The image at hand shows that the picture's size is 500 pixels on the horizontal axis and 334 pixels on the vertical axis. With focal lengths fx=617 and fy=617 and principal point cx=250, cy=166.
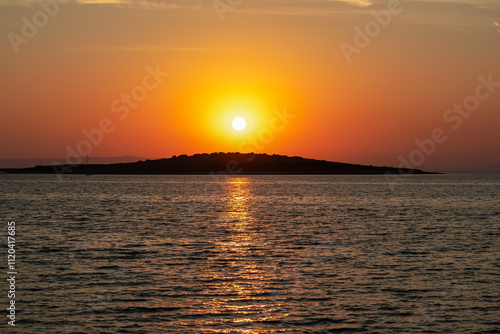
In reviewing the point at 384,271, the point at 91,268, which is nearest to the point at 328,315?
the point at 384,271

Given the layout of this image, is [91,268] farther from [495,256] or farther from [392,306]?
[495,256]

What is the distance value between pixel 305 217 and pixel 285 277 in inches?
1667

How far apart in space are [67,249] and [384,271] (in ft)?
71.7

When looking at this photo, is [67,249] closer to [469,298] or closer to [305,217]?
[469,298]

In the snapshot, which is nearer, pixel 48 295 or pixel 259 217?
pixel 48 295

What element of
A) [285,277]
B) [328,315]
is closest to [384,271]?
[285,277]

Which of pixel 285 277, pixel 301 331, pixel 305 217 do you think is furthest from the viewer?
pixel 305 217

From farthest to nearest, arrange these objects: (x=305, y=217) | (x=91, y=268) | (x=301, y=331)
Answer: (x=305, y=217)
(x=91, y=268)
(x=301, y=331)

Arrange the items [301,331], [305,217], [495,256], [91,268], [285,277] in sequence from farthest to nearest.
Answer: [305,217] < [495,256] < [91,268] < [285,277] < [301,331]

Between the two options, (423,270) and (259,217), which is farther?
(259,217)

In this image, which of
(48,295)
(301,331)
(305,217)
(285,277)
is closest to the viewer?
(301,331)

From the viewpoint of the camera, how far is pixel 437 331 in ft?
77.2

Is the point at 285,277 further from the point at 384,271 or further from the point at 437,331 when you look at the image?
the point at 437,331

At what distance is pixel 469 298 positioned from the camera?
2834cm
